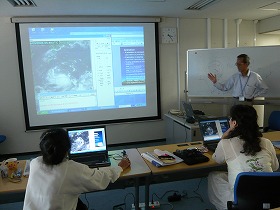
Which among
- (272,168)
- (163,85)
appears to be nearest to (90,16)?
(163,85)

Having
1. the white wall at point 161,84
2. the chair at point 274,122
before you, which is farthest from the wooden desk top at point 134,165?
the chair at point 274,122

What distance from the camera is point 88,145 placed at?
2.21 m

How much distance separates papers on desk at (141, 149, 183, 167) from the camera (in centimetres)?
204

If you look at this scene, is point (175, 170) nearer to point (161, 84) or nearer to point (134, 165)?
point (134, 165)

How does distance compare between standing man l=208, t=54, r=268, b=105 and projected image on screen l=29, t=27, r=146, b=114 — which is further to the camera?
projected image on screen l=29, t=27, r=146, b=114

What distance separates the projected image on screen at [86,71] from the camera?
412cm

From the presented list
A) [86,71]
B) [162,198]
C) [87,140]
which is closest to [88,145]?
[87,140]

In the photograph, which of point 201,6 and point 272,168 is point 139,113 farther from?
point 272,168

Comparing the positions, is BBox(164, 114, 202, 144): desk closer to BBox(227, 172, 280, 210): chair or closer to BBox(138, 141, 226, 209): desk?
BBox(138, 141, 226, 209): desk

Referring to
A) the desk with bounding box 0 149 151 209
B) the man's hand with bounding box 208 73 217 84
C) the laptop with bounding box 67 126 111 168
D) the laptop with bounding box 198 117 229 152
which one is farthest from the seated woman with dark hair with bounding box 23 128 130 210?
the man's hand with bounding box 208 73 217 84

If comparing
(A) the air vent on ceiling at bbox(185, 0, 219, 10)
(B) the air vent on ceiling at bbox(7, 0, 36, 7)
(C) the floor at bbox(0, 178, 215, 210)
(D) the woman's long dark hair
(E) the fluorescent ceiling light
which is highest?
(A) the air vent on ceiling at bbox(185, 0, 219, 10)

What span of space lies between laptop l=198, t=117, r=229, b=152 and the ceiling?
6.72 ft

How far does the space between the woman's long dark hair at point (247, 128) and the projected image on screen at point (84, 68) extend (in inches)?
116

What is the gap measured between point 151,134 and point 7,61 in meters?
3.07
